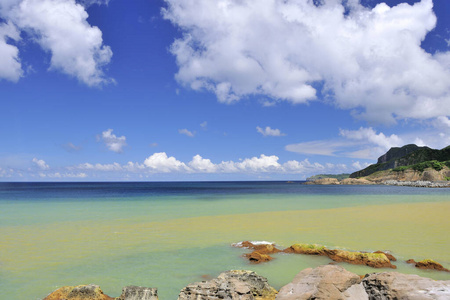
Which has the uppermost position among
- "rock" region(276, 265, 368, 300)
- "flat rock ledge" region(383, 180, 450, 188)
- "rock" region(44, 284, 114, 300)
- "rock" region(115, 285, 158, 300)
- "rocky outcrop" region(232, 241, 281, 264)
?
"rock" region(276, 265, 368, 300)

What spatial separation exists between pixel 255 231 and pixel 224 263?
7.46 meters

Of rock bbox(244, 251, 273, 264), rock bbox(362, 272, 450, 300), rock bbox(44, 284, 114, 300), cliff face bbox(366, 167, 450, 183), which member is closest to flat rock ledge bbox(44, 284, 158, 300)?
rock bbox(44, 284, 114, 300)

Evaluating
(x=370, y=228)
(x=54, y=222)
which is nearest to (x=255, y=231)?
(x=370, y=228)

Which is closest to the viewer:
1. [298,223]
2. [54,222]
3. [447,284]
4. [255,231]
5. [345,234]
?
[447,284]

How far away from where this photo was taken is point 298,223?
73.9ft

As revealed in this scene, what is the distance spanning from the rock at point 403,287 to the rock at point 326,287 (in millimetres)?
335

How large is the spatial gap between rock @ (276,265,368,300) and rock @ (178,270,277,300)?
85 cm

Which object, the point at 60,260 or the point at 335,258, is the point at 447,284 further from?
Result: the point at 60,260

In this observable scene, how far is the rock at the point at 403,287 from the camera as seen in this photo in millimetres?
6309

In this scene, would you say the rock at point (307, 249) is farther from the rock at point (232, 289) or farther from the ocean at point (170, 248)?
the rock at point (232, 289)

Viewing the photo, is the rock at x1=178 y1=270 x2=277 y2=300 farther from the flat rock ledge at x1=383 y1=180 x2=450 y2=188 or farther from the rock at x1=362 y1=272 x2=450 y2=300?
the flat rock ledge at x1=383 y1=180 x2=450 y2=188

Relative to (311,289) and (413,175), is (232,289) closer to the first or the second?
(311,289)

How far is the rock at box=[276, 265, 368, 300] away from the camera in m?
6.68

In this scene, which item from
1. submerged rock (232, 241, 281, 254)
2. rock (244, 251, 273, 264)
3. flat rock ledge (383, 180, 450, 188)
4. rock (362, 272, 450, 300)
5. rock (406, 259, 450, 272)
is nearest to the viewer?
rock (362, 272, 450, 300)
